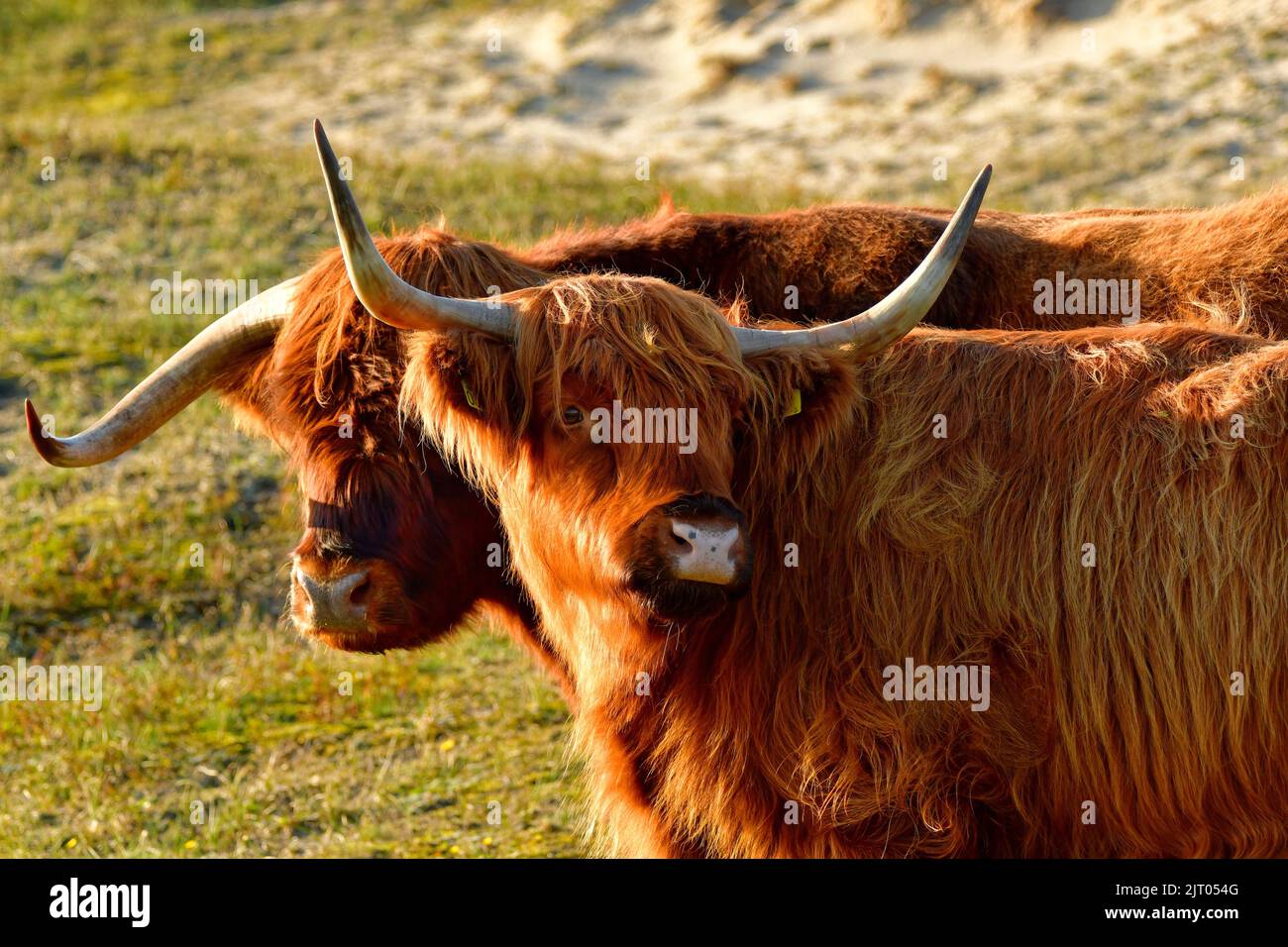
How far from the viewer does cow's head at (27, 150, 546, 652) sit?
4.50m

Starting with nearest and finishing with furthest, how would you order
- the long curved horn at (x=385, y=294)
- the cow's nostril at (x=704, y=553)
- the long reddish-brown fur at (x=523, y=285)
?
the cow's nostril at (x=704, y=553) → the long curved horn at (x=385, y=294) → the long reddish-brown fur at (x=523, y=285)

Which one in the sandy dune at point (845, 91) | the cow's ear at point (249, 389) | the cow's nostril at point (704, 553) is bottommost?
the cow's nostril at point (704, 553)

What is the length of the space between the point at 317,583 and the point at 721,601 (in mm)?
1374

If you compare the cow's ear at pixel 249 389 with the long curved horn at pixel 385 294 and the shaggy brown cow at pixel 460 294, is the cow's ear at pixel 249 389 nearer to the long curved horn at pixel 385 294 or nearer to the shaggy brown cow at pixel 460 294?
the shaggy brown cow at pixel 460 294

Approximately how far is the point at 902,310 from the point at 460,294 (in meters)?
1.43

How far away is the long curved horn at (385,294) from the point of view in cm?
377

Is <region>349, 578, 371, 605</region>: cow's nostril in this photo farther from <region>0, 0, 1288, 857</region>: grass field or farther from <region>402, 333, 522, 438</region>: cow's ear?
<region>0, 0, 1288, 857</region>: grass field

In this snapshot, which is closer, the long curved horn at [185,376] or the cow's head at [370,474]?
the cow's head at [370,474]

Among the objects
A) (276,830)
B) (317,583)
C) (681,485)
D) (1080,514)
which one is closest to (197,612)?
(276,830)

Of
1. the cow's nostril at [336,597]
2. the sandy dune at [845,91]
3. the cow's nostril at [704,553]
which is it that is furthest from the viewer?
the sandy dune at [845,91]

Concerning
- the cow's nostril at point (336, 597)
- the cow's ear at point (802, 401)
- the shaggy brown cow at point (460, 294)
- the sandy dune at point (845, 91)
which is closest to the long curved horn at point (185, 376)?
the shaggy brown cow at point (460, 294)

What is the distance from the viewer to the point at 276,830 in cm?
554

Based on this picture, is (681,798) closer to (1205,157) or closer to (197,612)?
(197,612)

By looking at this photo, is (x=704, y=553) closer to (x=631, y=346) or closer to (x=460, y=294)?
(x=631, y=346)
